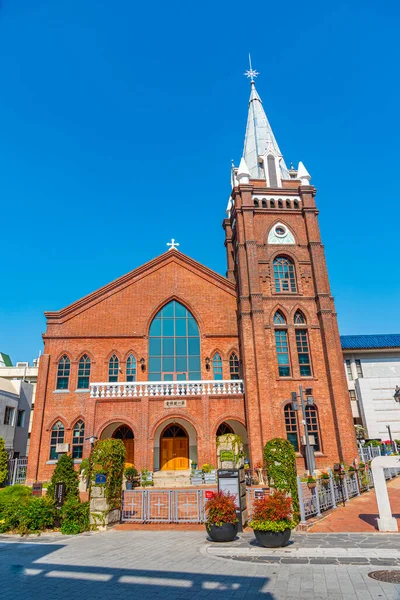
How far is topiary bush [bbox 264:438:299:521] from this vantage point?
12.4 meters

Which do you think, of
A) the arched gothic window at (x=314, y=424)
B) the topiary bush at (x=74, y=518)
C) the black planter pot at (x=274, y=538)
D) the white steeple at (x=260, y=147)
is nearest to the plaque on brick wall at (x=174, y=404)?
the arched gothic window at (x=314, y=424)

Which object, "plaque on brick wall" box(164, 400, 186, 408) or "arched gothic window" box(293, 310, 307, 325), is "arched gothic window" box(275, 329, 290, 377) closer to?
"arched gothic window" box(293, 310, 307, 325)

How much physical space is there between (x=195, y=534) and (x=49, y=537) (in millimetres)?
4397

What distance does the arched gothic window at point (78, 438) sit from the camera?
2300 cm

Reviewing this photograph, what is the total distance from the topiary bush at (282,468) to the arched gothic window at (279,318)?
1220 centimetres

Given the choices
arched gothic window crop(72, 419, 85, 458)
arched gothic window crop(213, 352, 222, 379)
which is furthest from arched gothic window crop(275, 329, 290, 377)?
arched gothic window crop(72, 419, 85, 458)

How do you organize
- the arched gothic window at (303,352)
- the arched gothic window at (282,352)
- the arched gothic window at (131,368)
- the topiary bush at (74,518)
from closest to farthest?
the topiary bush at (74,518) → the arched gothic window at (282,352) → the arched gothic window at (303,352) → the arched gothic window at (131,368)

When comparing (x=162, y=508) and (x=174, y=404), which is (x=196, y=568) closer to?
(x=162, y=508)

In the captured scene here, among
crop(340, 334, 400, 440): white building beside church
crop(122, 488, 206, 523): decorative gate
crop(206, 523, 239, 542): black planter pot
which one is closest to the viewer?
crop(206, 523, 239, 542): black planter pot

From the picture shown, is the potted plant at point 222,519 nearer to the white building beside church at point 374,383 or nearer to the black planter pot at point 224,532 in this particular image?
the black planter pot at point 224,532

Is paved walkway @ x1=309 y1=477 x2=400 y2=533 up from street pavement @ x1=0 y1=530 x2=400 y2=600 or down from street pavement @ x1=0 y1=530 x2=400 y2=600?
up

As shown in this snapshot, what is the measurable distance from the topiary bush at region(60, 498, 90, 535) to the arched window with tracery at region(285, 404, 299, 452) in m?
12.7

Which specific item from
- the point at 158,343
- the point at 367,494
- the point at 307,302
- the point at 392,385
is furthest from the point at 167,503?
the point at 392,385

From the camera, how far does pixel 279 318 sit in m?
25.0
